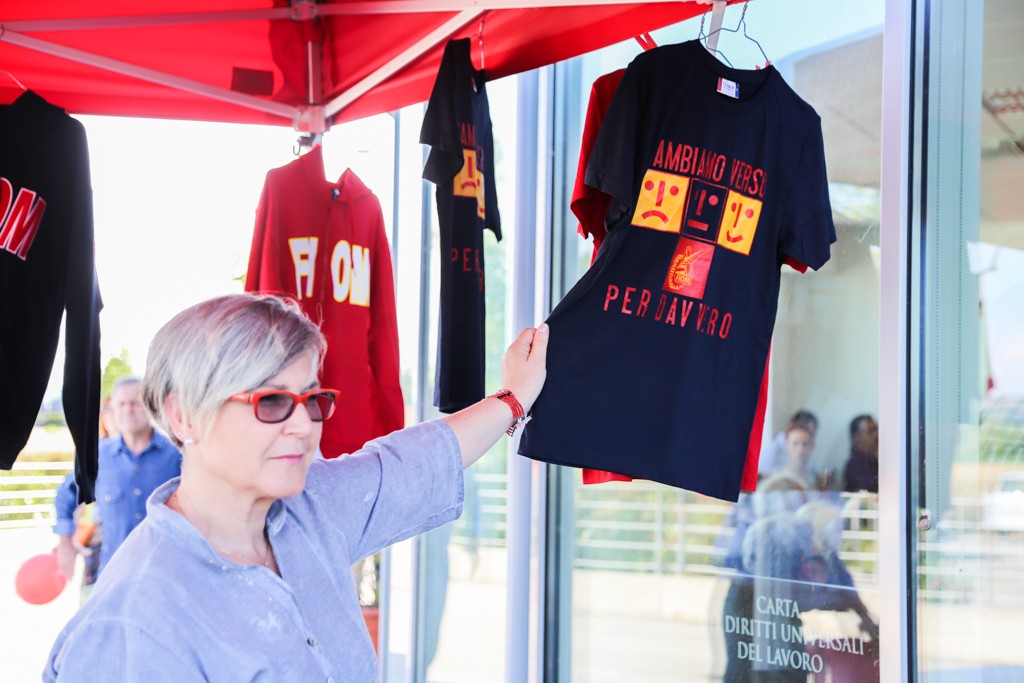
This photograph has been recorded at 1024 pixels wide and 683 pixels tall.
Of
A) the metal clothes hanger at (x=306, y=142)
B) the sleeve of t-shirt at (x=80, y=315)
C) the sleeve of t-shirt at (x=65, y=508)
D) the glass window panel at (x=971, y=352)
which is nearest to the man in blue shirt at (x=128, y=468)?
the sleeve of t-shirt at (x=65, y=508)

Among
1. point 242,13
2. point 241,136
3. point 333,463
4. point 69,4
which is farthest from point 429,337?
point 333,463

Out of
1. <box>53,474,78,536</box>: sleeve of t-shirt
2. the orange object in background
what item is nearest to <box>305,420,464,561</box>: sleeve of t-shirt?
<box>53,474,78,536</box>: sleeve of t-shirt

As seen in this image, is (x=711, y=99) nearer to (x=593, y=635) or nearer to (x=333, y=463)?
(x=333, y=463)

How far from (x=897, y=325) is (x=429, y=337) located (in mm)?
2348

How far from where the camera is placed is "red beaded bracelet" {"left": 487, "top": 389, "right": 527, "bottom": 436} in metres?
2.06

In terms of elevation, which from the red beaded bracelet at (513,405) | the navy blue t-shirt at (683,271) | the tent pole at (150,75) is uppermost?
the tent pole at (150,75)


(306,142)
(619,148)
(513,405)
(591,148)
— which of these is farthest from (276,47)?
(513,405)

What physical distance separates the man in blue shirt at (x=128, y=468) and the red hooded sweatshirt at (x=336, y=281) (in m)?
1.36

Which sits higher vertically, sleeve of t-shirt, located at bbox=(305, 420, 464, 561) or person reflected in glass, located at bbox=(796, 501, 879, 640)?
sleeve of t-shirt, located at bbox=(305, 420, 464, 561)

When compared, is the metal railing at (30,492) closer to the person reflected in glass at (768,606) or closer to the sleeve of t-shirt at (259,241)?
the sleeve of t-shirt at (259,241)

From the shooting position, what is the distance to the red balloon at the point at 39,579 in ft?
15.1

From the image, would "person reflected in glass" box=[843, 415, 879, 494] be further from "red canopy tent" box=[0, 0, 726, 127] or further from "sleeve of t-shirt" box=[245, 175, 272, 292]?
"sleeve of t-shirt" box=[245, 175, 272, 292]

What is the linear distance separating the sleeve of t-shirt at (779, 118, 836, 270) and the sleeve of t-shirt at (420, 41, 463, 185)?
34.5 inches

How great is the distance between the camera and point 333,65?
3.30 meters
